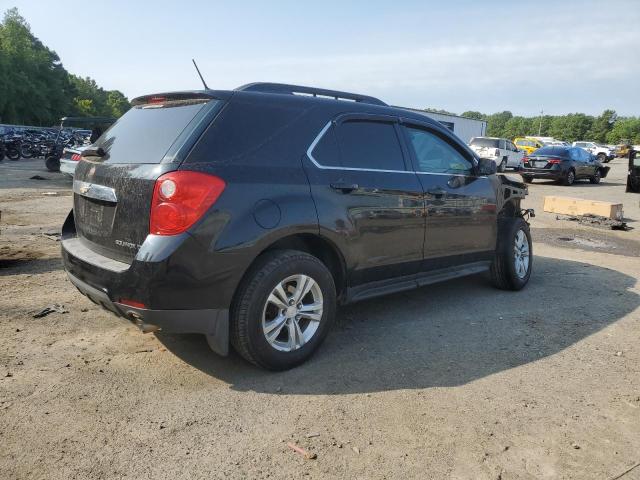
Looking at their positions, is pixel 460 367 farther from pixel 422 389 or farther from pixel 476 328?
pixel 476 328

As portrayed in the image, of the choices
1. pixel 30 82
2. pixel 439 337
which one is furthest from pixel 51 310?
pixel 30 82

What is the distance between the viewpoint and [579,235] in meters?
9.70

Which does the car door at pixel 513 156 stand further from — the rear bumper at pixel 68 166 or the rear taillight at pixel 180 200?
the rear taillight at pixel 180 200

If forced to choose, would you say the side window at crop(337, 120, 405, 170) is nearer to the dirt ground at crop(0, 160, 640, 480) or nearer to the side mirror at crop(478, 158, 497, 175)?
the side mirror at crop(478, 158, 497, 175)

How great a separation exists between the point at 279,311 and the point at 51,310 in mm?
2321

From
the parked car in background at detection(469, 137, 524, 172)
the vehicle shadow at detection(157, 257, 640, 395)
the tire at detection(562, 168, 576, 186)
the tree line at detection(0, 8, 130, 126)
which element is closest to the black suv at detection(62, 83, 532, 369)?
the vehicle shadow at detection(157, 257, 640, 395)

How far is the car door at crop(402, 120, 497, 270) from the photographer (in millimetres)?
4609

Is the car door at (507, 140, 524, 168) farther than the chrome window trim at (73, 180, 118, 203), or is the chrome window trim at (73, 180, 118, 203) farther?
the car door at (507, 140, 524, 168)

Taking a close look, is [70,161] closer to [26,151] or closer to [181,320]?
[181,320]

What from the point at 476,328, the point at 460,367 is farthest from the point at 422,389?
the point at 476,328

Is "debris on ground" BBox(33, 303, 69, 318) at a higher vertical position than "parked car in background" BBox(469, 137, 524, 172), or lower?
lower

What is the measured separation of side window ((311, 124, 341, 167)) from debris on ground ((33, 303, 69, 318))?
2634mm

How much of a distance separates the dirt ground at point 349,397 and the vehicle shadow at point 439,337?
0.06ft

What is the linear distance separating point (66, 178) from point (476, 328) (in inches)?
655
